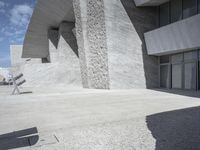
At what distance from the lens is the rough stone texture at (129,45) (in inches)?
552

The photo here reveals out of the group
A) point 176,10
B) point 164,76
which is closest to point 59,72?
point 164,76

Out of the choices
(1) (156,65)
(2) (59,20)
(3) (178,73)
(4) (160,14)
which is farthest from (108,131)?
(2) (59,20)

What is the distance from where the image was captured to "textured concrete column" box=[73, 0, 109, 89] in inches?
559

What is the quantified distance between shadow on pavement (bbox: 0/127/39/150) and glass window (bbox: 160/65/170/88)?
43.7 ft

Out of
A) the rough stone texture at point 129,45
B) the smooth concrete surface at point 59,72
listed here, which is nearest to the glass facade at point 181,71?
the rough stone texture at point 129,45

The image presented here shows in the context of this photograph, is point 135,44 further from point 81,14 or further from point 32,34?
point 32,34

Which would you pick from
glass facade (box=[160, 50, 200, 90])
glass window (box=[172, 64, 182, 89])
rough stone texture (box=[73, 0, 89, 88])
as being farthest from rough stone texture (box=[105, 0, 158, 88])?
rough stone texture (box=[73, 0, 89, 88])

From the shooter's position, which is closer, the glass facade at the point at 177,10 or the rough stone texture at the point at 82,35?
the glass facade at the point at 177,10

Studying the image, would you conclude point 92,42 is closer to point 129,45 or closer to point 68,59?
point 129,45

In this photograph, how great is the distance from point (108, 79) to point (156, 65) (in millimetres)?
4969

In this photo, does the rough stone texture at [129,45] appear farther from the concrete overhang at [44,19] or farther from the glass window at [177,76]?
the concrete overhang at [44,19]

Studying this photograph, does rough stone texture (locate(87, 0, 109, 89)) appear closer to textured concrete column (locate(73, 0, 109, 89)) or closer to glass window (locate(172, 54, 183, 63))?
textured concrete column (locate(73, 0, 109, 89))

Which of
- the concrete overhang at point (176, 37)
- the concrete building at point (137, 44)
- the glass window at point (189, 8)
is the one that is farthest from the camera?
the concrete building at point (137, 44)

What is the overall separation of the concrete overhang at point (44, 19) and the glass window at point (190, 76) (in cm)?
1236
